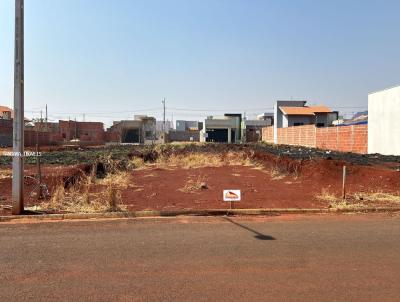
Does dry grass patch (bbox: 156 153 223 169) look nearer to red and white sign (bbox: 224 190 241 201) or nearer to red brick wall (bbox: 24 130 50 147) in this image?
red and white sign (bbox: 224 190 241 201)

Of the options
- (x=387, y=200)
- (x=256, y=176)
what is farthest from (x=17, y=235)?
(x=256, y=176)

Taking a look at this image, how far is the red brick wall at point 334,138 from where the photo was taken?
33094 mm

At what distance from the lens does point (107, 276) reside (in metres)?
5.66

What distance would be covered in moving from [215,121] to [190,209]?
7979 centimetres

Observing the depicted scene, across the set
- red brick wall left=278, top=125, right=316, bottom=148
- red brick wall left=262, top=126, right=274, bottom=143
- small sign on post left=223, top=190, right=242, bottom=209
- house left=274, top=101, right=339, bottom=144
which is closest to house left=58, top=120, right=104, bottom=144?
red brick wall left=262, top=126, right=274, bottom=143

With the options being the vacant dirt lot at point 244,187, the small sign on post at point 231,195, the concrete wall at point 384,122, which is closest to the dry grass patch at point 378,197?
the vacant dirt lot at point 244,187

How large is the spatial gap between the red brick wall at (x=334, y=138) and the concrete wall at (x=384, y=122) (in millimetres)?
1462

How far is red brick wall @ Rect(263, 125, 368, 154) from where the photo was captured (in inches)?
1303

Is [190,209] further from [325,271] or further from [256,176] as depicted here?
[256,176]

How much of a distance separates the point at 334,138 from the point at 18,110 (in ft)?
103

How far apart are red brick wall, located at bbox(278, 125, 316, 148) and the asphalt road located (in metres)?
35.9

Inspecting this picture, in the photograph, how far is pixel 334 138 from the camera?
37062mm

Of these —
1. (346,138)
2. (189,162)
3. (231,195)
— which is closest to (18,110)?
(231,195)

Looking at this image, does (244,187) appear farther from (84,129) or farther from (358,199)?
(84,129)
